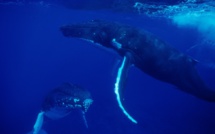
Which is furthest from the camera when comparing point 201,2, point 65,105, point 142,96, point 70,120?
point 142,96

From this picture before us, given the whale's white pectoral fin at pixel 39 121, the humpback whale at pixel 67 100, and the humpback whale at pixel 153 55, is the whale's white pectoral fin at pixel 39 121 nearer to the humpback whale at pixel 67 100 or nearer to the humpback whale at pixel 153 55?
the humpback whale at pixel 67 100

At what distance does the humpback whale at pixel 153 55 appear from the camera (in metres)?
8.05

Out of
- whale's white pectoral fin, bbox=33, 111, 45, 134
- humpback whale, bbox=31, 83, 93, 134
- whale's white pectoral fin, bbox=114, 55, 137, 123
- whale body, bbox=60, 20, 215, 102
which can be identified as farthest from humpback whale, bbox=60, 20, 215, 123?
whale's white pectoral fin, bbox=33, 111, 45, 134

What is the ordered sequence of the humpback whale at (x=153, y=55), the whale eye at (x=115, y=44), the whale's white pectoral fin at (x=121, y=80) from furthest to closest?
the whale eye at (x=115, y=44)
the humpback whale at (x=153, y=55)
the whale's white pectoral fin at (x=121, y=80)

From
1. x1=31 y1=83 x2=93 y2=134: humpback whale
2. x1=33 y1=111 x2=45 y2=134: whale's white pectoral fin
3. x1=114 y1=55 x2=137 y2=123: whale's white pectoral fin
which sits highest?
x1=114 y1=55 x2=137 y2=123: whale's white pectoral fin

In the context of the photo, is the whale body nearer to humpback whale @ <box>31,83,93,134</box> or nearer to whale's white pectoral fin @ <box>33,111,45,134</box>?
humpback whale @ <box>31,83,93,134</box>

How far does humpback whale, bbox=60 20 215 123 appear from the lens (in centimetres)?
805

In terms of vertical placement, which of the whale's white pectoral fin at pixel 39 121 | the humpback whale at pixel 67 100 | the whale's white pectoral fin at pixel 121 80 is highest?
the whale's white pectoral fin at pixel 121 80

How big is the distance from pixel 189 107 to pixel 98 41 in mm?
21074

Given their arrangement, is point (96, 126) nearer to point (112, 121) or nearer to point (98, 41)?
point (112, 121)

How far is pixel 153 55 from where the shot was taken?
8008 mm

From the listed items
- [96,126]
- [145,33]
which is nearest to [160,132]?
[96,126]

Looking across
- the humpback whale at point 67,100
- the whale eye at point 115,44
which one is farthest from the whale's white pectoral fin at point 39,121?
the whale eye at point 115,44

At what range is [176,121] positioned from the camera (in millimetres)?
22453
